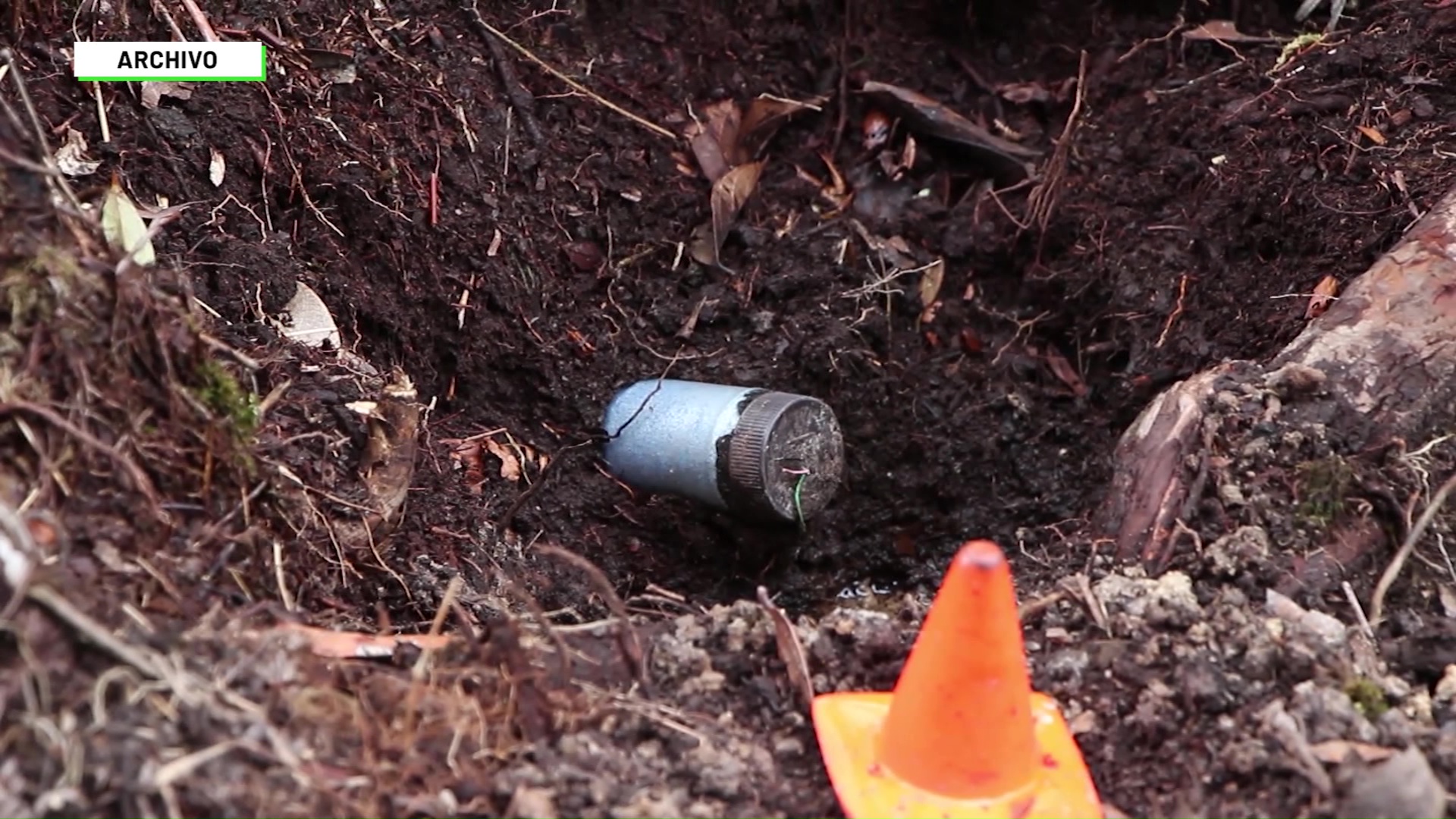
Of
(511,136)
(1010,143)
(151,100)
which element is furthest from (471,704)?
(1010,143)

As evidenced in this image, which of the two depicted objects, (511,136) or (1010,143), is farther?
(1010,143)

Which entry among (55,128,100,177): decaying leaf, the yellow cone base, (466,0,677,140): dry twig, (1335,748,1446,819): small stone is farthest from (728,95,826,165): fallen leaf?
(1335,748,1446,819): small stone

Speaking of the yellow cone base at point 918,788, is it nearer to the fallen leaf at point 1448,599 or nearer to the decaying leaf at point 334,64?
the fallen leaf at point 1448,599

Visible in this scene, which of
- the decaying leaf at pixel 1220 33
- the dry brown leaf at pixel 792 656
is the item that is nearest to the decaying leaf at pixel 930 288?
the decaying leaf at pixel 1220 33

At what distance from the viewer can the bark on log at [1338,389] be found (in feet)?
6.50

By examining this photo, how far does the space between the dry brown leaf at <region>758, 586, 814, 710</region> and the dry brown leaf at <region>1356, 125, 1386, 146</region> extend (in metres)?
1.70

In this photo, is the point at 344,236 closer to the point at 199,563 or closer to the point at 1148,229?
the point at 199,563

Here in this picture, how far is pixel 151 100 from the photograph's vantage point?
7.63 feet

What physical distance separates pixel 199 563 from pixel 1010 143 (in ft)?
7.36

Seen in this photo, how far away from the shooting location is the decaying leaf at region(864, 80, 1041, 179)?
10.3 feet

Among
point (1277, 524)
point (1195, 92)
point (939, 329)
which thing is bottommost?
point (939, 329)

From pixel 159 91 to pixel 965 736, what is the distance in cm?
183

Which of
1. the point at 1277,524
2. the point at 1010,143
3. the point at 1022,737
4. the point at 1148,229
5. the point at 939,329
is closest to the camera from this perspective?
the point at 1022,737

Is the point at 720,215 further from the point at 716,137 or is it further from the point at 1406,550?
the point at 1406,550
